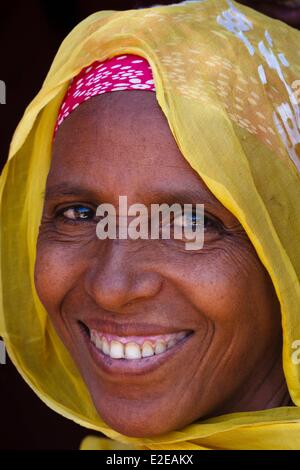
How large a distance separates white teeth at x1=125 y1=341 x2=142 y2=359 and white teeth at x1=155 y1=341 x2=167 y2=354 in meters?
0.04

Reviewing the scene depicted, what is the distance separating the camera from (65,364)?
266 centimetres

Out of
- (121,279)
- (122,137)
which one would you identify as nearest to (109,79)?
(122,137)

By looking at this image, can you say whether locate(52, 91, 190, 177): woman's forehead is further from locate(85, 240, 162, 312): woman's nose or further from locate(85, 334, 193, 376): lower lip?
locate(85, 334, 193, 376): lower lip

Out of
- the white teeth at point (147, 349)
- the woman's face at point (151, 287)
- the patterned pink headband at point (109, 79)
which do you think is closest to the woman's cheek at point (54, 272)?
the woman's face at point (151, 287)

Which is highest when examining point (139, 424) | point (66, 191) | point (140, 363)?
point (66, 191)

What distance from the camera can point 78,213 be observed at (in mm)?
2244

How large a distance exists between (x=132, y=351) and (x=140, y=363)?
0.03m

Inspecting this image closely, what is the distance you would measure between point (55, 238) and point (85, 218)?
0.34ft

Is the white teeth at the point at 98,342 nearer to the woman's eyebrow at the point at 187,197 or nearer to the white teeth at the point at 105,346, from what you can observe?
the white teeth at the point at 105,346

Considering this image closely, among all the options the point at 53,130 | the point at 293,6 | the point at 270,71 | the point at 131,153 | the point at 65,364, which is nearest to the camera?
the point at 131,153

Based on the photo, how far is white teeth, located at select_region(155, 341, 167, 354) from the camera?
2.07 meters

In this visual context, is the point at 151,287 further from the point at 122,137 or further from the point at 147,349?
the point at 122,137
